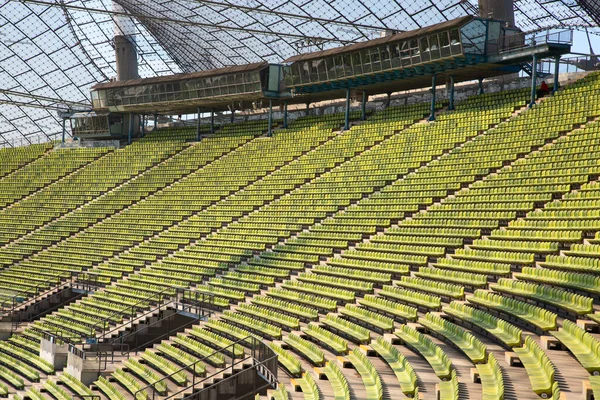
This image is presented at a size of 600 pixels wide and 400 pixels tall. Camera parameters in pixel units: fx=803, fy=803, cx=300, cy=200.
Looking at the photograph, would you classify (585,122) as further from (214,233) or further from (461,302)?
(214,233)

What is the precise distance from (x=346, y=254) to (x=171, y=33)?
121 ft

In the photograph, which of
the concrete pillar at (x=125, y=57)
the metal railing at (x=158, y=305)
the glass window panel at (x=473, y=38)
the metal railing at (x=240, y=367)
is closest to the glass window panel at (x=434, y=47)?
the glass window panel at (x=473, y=38)

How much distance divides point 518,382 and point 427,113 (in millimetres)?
23766

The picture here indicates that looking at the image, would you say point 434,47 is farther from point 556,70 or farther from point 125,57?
point 125,57

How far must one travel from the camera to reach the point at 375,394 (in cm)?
1428

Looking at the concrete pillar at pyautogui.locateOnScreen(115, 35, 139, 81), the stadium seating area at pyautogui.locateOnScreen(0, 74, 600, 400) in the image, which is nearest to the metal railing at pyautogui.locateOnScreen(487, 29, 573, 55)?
the stadium seating area at pyautogui.locateOnScreen(0, 74, 600, 400)

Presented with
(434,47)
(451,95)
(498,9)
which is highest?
(498,9)

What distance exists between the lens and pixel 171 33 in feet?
193

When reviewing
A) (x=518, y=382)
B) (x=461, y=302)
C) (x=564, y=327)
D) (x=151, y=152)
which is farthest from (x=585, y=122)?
(x=151, y=152)

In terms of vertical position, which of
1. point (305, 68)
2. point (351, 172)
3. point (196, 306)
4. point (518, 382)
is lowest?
point (196, 306)

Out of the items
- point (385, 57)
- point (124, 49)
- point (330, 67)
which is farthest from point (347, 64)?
point (124, 49)

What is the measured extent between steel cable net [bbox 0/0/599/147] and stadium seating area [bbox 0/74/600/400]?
8739 mm

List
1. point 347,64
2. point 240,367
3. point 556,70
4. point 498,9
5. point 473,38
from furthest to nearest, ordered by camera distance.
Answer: point 347,64 → point 498,9 → point 473,38 → point 556,70 → point 240,367

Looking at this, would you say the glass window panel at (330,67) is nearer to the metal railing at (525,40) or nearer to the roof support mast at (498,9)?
the roof support mast at (498,9)
